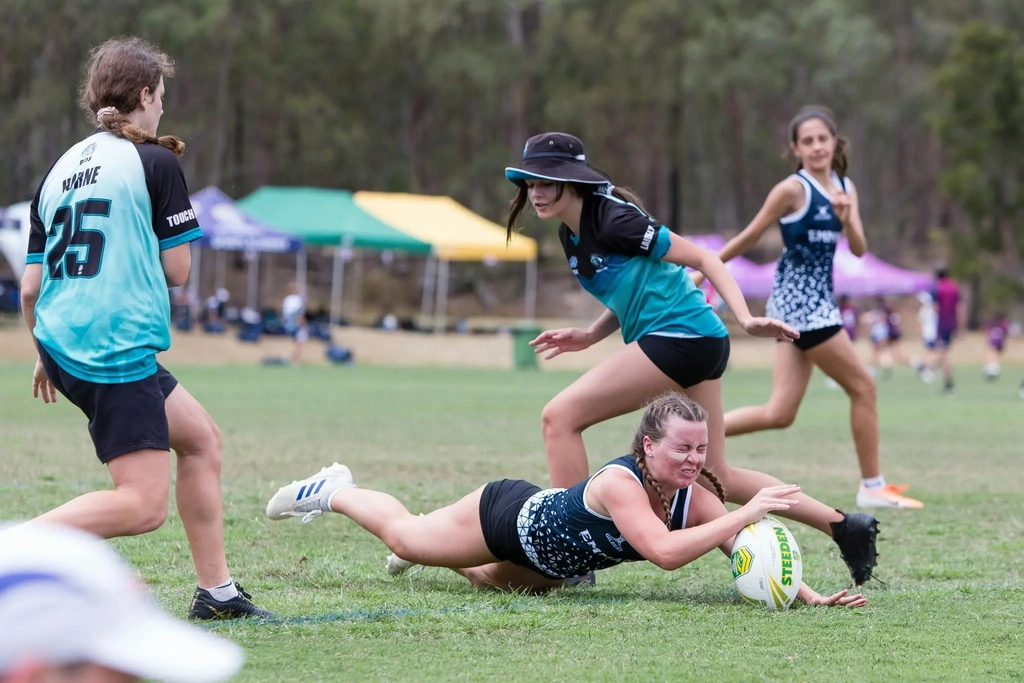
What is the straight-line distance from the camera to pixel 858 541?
5.42m

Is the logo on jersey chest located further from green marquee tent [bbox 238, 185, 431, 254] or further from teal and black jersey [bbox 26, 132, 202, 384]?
green marquee tent [bbox 238, 185, 431, 254]

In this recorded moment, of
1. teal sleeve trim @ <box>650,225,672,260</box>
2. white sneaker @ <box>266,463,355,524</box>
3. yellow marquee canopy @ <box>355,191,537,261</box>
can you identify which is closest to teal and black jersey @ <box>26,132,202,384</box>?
white sneaker @ <box>266,463,355,524</box>

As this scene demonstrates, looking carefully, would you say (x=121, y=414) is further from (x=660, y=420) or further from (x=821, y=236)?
(x=821, y=236)

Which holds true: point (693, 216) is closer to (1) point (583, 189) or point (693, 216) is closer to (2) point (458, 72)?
(2) point (458, 72)

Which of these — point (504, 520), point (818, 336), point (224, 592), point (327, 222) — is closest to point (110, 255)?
point (224, 592)

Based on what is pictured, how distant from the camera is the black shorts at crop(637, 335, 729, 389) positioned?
5.41m

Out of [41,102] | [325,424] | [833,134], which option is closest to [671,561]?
[833,134]

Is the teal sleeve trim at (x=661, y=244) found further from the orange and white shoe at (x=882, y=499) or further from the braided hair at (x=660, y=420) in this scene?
the orange and white shoe at (x=882, y=499)

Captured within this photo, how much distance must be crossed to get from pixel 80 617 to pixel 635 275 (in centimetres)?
405

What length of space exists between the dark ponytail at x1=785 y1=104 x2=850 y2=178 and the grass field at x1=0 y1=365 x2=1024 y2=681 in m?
2.09

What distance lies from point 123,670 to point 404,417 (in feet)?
44.6

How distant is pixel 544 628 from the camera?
15.1 ft

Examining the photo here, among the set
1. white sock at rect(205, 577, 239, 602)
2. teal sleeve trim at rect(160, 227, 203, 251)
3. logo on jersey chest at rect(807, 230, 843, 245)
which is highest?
teal sleeve trim at rect(160, 227, 203, 251)

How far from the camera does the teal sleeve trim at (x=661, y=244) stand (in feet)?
17.4
